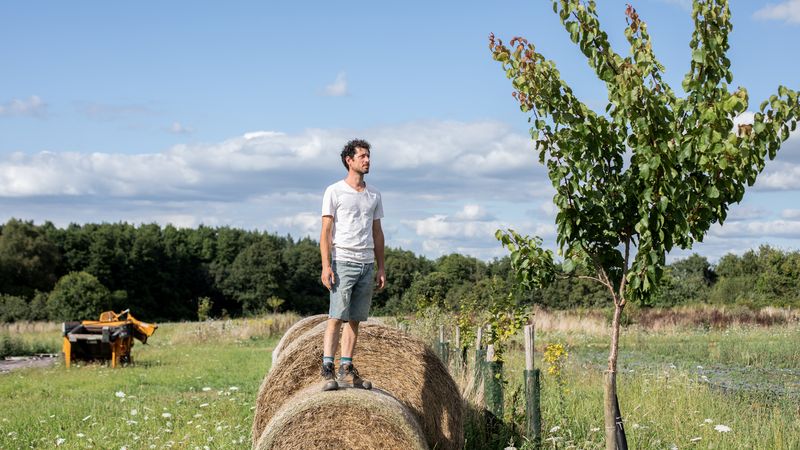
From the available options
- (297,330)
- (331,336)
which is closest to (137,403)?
(297,330)

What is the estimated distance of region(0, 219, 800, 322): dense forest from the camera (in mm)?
41656

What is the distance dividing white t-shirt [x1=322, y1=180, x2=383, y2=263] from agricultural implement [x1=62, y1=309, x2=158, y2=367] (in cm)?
1296

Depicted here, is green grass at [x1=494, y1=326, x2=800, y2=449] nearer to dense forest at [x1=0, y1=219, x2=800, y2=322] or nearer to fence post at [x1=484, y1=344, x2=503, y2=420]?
fence post at [x1=484, y1=344, x2=503, y2=420]

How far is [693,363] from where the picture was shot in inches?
699

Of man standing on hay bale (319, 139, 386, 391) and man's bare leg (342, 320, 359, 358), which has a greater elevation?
man standing on hay bale (319, 139, 386, 391)

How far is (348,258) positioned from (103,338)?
1320 centimetres

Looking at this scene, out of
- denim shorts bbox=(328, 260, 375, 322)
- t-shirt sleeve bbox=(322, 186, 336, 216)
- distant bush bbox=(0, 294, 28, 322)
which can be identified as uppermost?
t-shirt sleeve bbox=(322, 186, 336, 216)

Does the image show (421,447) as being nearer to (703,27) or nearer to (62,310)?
(703,27)

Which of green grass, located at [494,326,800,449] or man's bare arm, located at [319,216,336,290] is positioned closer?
man's bare arm, located at [319,216,336,290]

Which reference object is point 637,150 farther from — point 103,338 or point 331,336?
point 103,338

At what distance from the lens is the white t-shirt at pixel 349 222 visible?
6.45m

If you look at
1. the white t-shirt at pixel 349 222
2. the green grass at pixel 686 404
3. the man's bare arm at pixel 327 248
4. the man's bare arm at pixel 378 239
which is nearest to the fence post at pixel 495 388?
the green grass at pixel 686 404

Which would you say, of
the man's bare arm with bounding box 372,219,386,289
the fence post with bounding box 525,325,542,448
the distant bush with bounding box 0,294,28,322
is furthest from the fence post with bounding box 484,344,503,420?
the distant bush with bounding box 0,294,28,322

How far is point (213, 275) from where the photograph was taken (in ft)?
221
